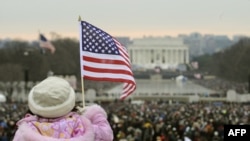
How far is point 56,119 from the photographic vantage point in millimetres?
3705

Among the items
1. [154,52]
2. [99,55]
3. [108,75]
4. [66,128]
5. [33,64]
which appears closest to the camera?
[66,128]

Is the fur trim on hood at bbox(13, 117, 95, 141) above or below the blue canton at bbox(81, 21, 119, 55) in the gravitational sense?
below

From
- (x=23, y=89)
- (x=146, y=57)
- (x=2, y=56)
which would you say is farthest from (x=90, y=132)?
(x=146, y=57)

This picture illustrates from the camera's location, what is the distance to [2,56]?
2857 inches

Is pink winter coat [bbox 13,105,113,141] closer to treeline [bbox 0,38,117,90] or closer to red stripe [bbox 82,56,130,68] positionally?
red stripe [bbox 82,56,130,68]

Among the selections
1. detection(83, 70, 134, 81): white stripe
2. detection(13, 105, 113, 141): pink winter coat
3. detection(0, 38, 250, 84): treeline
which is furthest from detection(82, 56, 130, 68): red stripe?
detection(0, 38, 250, 84): treeline

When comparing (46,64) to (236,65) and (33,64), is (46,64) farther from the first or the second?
(236,65)

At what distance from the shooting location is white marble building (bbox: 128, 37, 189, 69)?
129m

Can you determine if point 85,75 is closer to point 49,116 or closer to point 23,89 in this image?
point 49,116

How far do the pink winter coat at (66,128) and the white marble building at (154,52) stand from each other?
121454 millimetres

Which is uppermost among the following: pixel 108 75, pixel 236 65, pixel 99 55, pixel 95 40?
pixel 95 40

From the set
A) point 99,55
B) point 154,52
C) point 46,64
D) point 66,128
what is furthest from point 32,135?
point 154,52

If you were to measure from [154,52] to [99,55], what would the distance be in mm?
124368

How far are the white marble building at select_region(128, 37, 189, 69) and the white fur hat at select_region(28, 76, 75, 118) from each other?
399 ft
